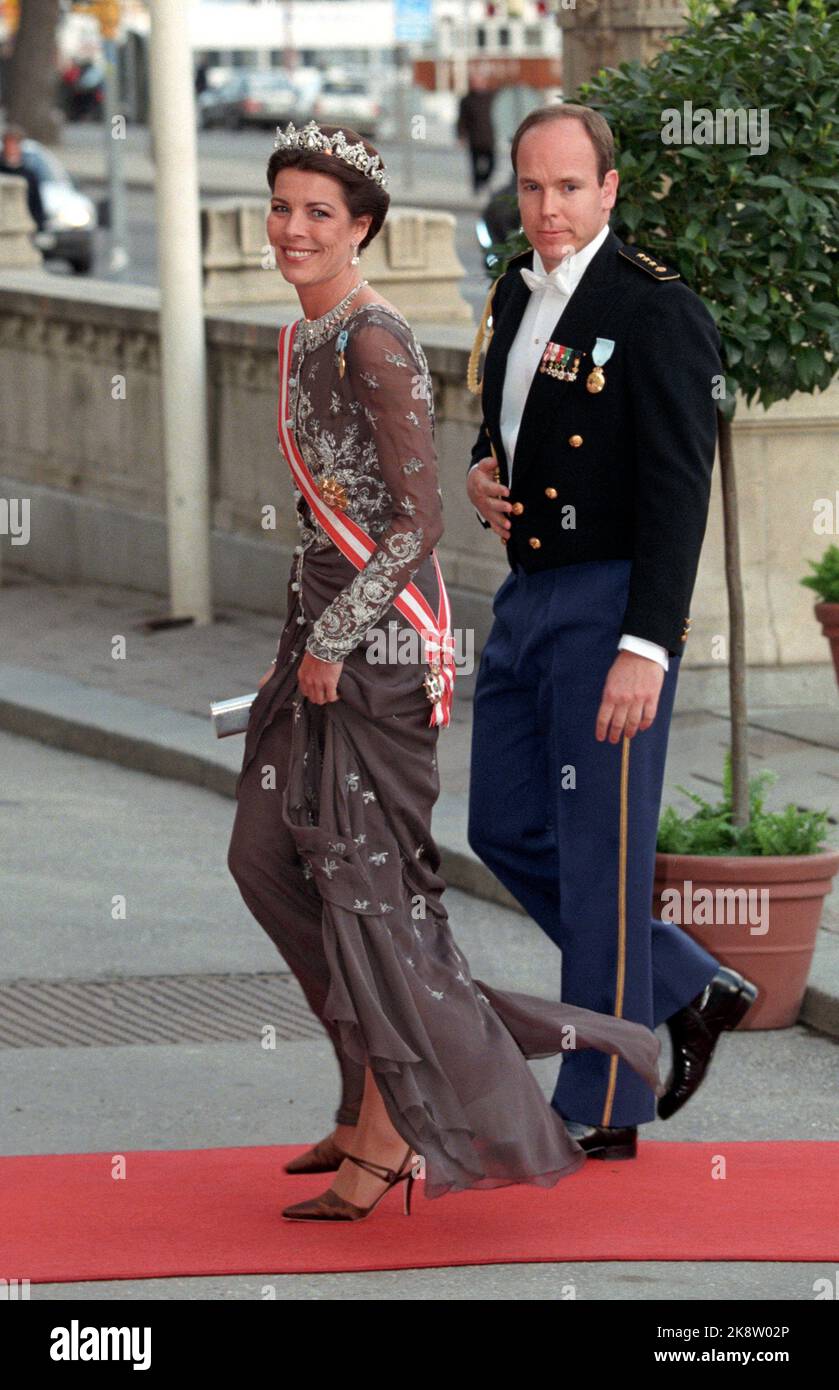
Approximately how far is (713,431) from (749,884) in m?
1.51

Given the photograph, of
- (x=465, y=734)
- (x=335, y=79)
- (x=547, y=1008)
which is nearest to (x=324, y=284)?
(x=547, y=1008)

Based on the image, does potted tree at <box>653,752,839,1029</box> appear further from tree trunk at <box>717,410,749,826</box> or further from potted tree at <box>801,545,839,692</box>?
potted tree at <box>801,545,839,692</box>

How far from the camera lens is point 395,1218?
4863 mm

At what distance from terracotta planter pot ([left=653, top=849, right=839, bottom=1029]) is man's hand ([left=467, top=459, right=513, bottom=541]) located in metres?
1.20

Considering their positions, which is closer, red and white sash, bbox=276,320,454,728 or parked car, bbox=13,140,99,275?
red and white sash, bbox=276,320,454,728

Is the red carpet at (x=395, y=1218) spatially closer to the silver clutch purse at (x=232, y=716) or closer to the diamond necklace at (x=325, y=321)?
the silver clutch purse at (x=232, y=716)

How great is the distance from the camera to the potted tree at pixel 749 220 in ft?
20.5

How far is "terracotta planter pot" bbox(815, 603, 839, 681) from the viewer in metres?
8.70

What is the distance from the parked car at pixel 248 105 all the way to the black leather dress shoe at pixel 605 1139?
212 ft

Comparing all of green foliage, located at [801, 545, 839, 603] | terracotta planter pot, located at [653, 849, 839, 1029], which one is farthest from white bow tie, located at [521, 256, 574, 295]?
green foliage, located at [801, 545, 839, 603]

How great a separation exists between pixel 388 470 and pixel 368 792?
584 millimetres

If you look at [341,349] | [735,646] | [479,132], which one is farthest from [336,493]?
[479,132]

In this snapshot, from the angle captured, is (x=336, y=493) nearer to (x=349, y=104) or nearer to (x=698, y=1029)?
(x=698, y=1029)
